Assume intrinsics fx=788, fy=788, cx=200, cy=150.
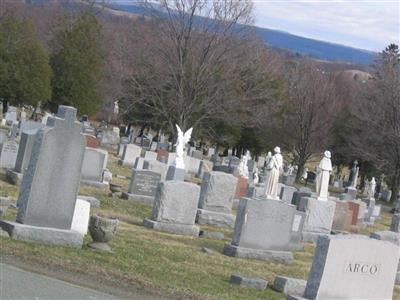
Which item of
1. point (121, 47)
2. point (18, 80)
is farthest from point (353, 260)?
point (18, 80)

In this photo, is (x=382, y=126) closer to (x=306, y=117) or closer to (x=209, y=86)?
(x=306, y=117)

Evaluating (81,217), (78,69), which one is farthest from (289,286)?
(78,69)

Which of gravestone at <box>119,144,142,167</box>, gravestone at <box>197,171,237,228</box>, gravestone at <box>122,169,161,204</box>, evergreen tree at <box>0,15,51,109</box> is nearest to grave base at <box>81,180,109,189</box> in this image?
gravestone at <box>122,169,161,204</box>

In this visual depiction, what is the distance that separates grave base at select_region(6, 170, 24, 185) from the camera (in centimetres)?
1931

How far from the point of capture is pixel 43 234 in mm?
11062

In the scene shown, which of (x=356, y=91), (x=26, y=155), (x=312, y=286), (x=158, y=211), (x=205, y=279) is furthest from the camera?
(x=356, y=91)

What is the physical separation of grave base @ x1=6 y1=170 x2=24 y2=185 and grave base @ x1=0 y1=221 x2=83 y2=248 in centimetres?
821

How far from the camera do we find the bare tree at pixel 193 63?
4262 cm

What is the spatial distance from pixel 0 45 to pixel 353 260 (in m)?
46.3

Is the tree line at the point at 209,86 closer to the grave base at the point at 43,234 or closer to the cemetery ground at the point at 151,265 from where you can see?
the cemetery ground at the point at 151,265

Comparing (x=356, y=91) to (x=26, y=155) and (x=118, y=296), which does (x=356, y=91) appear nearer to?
(x=26, y=155)

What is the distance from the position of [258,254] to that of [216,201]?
4649 mm

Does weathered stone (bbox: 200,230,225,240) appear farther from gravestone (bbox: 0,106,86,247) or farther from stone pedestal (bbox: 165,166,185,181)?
gravestone (bbox: 0,106,86,247)

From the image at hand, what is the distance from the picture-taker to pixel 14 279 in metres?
8.71
